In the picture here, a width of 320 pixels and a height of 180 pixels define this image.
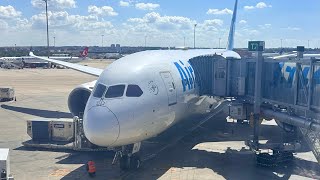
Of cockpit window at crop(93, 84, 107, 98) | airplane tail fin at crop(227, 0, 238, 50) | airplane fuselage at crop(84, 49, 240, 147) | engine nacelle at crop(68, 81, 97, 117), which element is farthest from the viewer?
airplane tail fin at crop(227, 0, 238, 50)

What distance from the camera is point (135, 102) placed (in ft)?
50.9

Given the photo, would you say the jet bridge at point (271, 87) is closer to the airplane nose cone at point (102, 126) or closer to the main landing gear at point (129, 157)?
the main landing gear at point (129, 157)

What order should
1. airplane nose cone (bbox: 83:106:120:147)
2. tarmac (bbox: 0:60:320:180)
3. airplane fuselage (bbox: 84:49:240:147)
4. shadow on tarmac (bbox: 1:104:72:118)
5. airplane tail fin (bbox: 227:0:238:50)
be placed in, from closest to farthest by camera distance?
airplane nose cone (bbox: 83:106:120:147) → airplane fuselage (bbox: 84:49:240:147) → tarmac (bbox: 0:60:320:180) → shadow on tarmac (bbox: 1:104:72:118) → airplane tail fin (bbox: 227:0:238:50)

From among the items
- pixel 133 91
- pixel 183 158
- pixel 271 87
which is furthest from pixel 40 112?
pixel 271 87

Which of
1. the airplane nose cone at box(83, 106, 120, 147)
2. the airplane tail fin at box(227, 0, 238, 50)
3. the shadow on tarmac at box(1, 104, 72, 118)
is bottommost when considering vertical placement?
the shadow on tarmac at box(1, 104, 72, 118)

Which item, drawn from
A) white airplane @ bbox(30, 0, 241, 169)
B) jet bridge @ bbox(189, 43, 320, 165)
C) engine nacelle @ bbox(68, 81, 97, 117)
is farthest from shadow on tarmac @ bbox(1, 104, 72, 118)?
white airplane @ bbox(30, 0, 241, 169)

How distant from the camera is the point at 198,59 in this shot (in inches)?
910

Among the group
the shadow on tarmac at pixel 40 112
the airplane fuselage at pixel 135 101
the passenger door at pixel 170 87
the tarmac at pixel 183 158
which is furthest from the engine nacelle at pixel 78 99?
the shadow on tarmac at pixel 40 112

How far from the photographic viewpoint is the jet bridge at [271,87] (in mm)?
15672

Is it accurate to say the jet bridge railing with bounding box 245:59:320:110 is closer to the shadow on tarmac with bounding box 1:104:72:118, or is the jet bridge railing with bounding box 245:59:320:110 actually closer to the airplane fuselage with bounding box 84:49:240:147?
the airplane fuselage with bounding box 84:49:240:147

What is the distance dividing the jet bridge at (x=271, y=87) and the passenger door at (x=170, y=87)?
12.1ft

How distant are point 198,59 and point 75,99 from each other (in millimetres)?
6956

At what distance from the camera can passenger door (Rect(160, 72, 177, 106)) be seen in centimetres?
1752

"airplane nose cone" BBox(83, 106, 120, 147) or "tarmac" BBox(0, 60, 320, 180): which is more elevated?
"airplane nose cone" BBox(83, 106, 120, 147)
